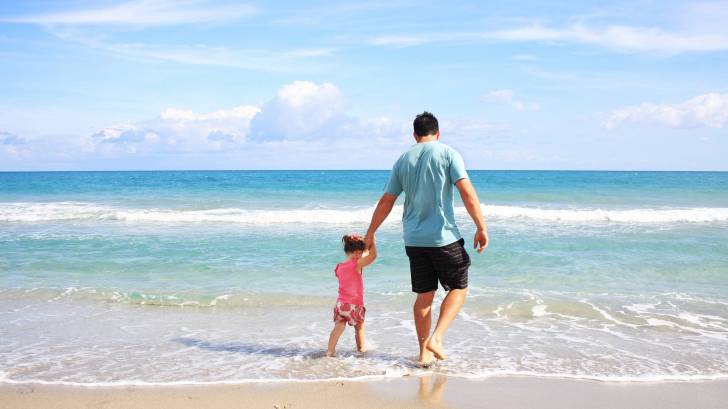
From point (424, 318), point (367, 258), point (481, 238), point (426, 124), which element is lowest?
point (424, 318)

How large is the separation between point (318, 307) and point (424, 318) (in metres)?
2.66

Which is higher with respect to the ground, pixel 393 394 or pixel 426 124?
pixel 426 124

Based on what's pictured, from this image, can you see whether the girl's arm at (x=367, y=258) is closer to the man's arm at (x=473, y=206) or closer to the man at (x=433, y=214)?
the man at (x=433, y=214)

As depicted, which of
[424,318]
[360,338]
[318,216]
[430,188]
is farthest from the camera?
[318,216]

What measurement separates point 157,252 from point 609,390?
8896mm

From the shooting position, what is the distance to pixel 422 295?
4.69 metres

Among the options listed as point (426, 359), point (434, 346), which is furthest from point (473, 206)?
point (426, 359)

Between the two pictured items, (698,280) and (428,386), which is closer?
(428,386)

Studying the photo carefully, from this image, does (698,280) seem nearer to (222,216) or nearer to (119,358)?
(119,358)

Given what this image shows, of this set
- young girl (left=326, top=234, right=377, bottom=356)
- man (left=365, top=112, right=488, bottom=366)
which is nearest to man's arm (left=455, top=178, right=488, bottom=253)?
man (left=365, top=112, right=488, bottom=366)

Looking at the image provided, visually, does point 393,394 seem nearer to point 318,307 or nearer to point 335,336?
point 335,336

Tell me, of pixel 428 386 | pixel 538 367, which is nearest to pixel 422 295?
pixel 428 386

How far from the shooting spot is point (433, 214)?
4.44 metres

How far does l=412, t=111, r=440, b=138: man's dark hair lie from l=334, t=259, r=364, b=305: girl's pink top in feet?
4.20
